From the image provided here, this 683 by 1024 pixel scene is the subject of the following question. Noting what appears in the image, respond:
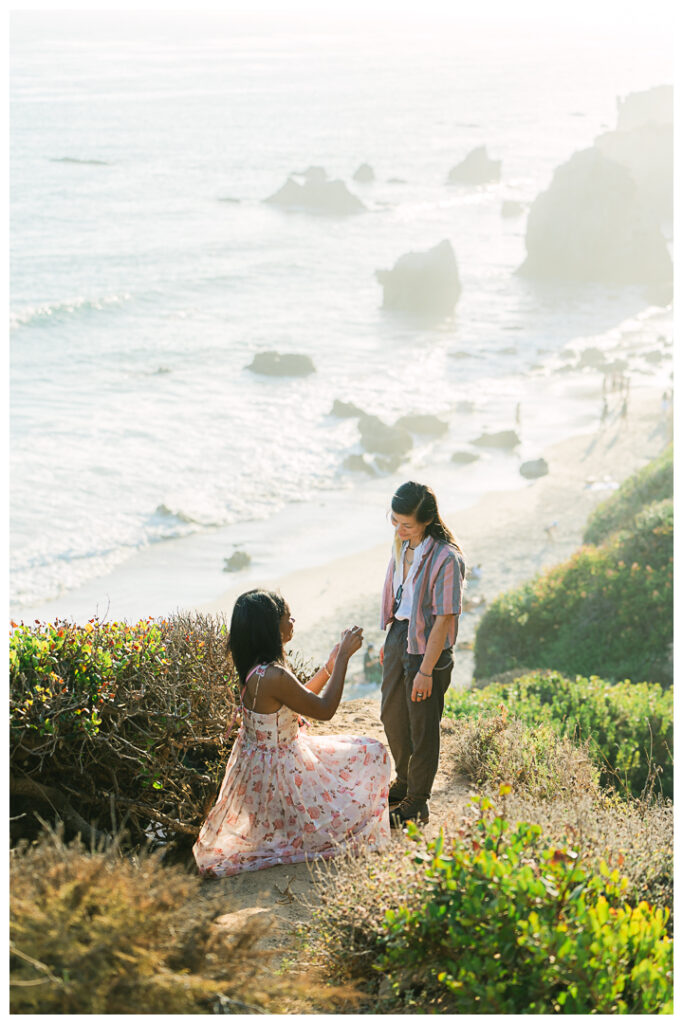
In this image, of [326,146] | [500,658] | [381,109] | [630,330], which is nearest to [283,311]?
[630,330]

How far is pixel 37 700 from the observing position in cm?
480

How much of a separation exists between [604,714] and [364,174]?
316 feet

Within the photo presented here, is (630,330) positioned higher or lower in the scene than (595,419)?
higher

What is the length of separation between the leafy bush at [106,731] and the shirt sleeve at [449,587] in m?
→ 1.51

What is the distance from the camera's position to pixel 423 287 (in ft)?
181

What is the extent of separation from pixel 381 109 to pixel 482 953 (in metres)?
148

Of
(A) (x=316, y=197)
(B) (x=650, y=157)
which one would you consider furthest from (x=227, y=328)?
(B) (x=650, y=157)

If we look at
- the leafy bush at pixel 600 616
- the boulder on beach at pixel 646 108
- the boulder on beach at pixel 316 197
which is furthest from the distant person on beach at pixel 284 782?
the boulder on beach at pixel 646 108

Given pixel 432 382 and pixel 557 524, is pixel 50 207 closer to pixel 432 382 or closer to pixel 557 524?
pixel 432 382

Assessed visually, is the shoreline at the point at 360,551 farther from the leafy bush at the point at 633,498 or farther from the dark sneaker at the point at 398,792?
the dark sneaker at the point at 398,792

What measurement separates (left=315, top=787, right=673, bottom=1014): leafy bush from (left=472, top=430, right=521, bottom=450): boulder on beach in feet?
97.6

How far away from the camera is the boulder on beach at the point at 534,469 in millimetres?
29859

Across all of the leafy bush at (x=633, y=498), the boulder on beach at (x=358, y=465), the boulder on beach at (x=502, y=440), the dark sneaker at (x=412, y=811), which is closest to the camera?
the dark sneaker at (x=412, y=811)

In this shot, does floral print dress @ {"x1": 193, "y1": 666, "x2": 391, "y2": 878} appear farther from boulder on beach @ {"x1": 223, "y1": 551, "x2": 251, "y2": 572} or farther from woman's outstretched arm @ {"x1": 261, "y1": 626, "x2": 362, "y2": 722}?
boulder on beach @ {"x1": 223, "y1": 551, "x2": 251, "y2": 572}
